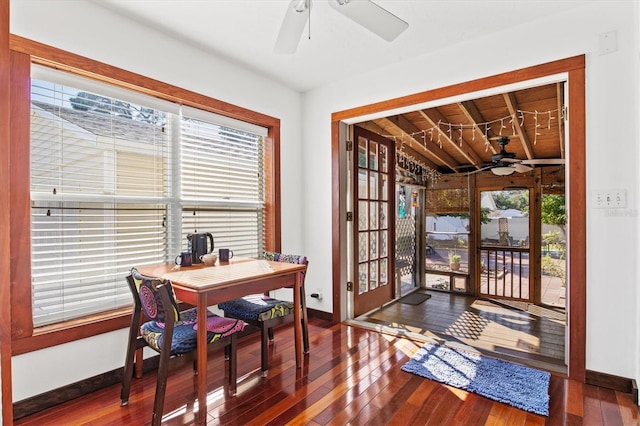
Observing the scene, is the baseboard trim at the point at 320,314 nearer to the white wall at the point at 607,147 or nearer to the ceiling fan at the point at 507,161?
the white wall at the point at 607,147

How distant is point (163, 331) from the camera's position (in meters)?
1.81

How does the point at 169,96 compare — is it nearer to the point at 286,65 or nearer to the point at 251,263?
the point at 286,65

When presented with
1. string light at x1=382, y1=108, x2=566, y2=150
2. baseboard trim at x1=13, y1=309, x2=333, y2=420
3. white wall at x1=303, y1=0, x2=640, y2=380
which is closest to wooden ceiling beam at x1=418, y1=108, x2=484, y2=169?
string light at x1=382, y1=108, x2=566, y2=150

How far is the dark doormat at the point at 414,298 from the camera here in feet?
15.6

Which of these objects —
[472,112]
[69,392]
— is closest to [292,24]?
[472,112]

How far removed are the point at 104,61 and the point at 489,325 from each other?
4.45 m

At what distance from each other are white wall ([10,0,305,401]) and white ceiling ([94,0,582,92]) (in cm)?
10

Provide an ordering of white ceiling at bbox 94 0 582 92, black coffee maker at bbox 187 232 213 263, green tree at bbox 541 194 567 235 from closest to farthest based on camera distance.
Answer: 1. white ceiling at bbox 94 0 582 92
2. black coffee maker at bbox 187 232 213 263
3. green tree at bbox 541 194 567 235

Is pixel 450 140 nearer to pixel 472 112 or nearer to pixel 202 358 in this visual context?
pixel 472 112

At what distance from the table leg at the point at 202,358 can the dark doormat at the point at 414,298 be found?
136 inches

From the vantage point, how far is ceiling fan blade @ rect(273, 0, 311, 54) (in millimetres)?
1691

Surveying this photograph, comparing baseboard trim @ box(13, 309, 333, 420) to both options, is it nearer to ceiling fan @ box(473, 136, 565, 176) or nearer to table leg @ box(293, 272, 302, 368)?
table leg @ box(293, 272, 302, 368)

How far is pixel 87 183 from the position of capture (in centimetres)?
220

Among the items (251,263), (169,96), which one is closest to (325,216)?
(251,263)
